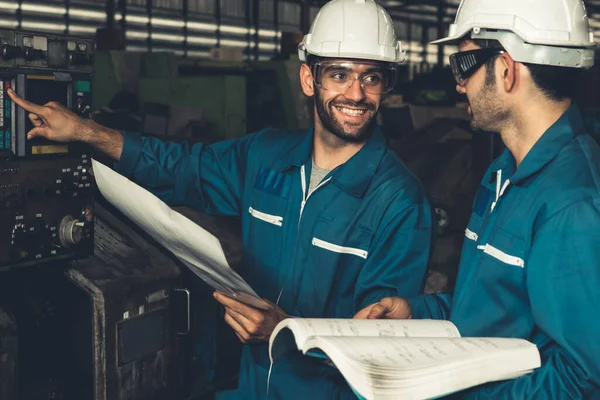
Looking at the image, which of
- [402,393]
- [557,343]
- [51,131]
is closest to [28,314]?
[51,131]

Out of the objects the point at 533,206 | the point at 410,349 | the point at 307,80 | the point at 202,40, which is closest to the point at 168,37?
the point at 202,40

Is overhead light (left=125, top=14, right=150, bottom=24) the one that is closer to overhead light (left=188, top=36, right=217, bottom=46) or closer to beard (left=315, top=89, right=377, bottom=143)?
overhead light (left=188, top=36, right=217, bottom=46)

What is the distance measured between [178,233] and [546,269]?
2.07 ft

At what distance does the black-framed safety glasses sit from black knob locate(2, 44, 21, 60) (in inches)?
31.3

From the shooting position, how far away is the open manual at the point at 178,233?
123cm

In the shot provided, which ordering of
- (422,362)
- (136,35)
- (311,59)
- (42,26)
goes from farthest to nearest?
(136,35) → (42,26) → (311,59) → (422,362)

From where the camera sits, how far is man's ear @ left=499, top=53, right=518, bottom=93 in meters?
1.19

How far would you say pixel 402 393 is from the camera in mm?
898

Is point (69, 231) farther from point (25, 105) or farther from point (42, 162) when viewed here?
point (25, 105)

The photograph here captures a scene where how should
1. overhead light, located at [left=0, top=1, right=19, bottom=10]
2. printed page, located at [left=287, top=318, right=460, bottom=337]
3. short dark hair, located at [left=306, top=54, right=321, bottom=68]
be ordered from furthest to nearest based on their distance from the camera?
overhead light, located at [left=0, top=1, right=19, bottom=10] < short dark hair, located at [left=306, top=54, right=321, bottom=68] < printed page, located at [left=287, top=318, right=460, bottom=337]

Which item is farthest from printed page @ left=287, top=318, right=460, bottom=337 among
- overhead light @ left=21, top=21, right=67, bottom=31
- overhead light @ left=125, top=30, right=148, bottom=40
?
overhead light @ left=125, top=30, right=148, bottom=40

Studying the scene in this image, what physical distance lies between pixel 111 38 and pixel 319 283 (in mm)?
3911

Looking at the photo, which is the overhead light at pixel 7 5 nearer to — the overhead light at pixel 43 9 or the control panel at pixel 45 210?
the overhead light at pixel 43 9

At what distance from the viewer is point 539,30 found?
1.19 meters
